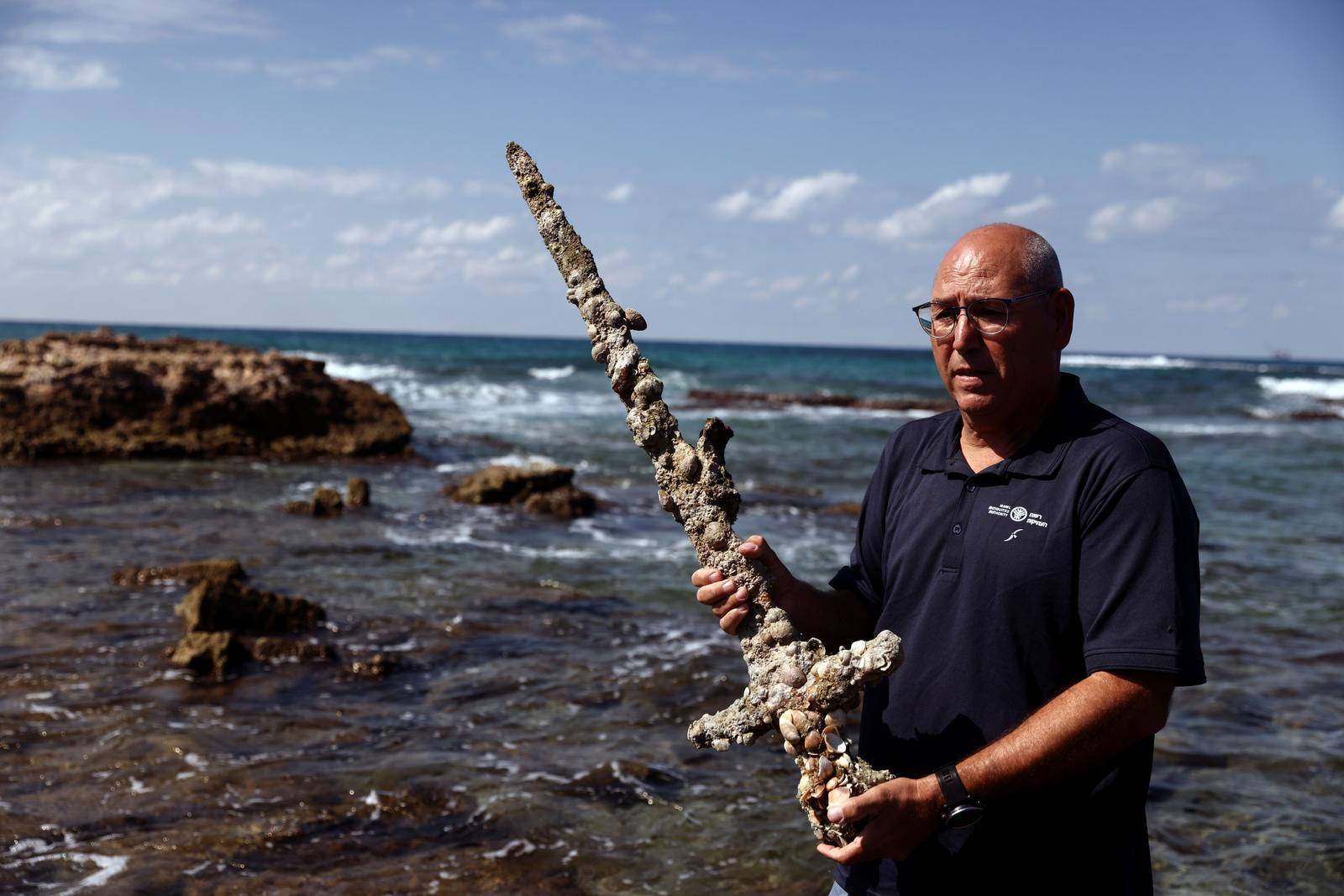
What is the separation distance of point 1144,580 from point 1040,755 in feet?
1.40

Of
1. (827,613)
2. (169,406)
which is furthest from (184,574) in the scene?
(169,406)

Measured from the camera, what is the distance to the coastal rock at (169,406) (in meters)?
17.4

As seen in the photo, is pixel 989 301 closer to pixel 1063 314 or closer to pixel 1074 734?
pixel 1063 314

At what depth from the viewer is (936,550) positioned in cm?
258

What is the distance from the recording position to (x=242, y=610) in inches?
315

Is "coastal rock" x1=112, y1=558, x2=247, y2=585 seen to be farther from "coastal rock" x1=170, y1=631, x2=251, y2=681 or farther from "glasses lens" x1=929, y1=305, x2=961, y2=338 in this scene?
"glasses lens" x1=929, y1=305, x2=961, y2=338

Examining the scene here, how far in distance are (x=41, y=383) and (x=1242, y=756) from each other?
60.2 feet

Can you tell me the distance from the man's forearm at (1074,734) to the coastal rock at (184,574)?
27.9 ft

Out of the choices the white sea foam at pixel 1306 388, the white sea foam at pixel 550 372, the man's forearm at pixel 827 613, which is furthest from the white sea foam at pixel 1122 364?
the man's forearm at pixel 827 613

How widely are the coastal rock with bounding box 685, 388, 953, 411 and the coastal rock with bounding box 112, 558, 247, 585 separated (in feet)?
97.0

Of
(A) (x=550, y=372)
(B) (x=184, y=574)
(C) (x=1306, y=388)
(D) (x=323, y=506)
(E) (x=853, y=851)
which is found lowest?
(B) (x=184, y=574)

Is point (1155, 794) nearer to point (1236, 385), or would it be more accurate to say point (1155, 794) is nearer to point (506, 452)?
point (506, 452)

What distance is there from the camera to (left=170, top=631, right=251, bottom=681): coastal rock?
7121 mm

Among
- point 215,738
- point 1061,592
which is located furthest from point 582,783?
point 1061,592
